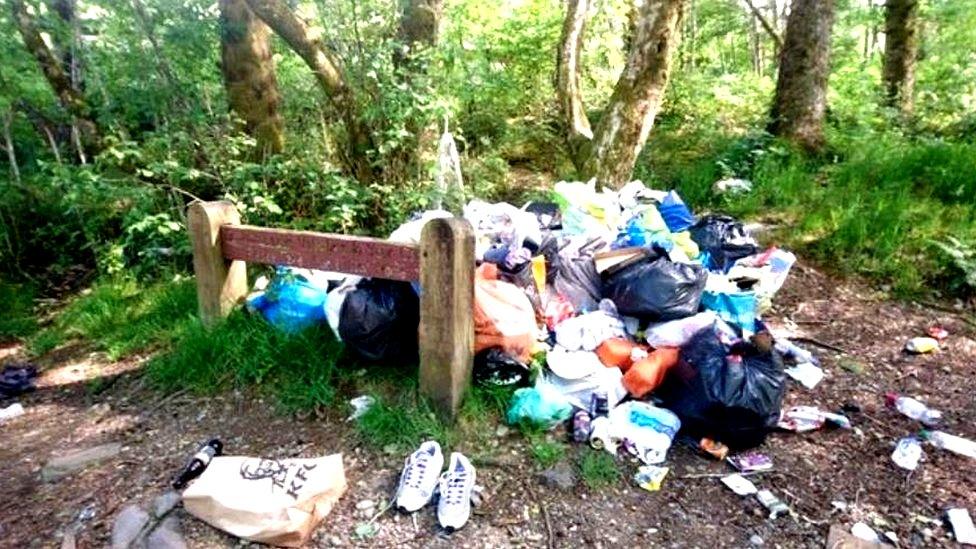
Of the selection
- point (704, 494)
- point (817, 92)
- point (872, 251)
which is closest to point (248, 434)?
point (704, 494)

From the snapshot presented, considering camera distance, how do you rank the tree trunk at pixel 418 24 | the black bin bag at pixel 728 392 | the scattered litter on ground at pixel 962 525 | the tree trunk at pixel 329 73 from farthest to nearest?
the tree trunk at pixel 418 24 → the tree trunk at pixel 329 73 → the black bin bag at pixel 728 392 → the scattered litter on ground at pixel 962 525

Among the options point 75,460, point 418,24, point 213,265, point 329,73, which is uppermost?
point 418,24

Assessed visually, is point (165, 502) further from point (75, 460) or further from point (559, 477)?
point (559, 477)

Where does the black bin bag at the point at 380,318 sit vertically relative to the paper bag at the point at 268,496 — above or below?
above

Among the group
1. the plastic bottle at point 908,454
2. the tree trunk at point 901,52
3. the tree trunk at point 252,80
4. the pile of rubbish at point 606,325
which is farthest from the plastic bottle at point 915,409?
the tree trunk at point 901,52

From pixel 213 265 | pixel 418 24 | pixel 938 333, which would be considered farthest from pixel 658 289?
pixel 418 24

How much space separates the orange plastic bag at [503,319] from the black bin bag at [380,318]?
293 millimetres

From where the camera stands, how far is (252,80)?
4.84 metres

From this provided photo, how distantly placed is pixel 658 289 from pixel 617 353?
41 cm

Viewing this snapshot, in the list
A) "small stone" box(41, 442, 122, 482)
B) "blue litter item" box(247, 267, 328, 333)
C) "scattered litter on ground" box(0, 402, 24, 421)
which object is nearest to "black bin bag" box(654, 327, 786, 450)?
"blue litter item" box(247, 267, 328, 333)

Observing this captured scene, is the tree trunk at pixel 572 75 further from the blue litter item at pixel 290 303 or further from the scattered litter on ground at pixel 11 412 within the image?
the scattered litter on ground at pixel 11 412

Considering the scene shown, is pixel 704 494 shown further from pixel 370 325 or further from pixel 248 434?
pixel 248 434

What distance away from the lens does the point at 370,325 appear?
8.91ft

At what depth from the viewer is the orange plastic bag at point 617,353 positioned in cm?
291
